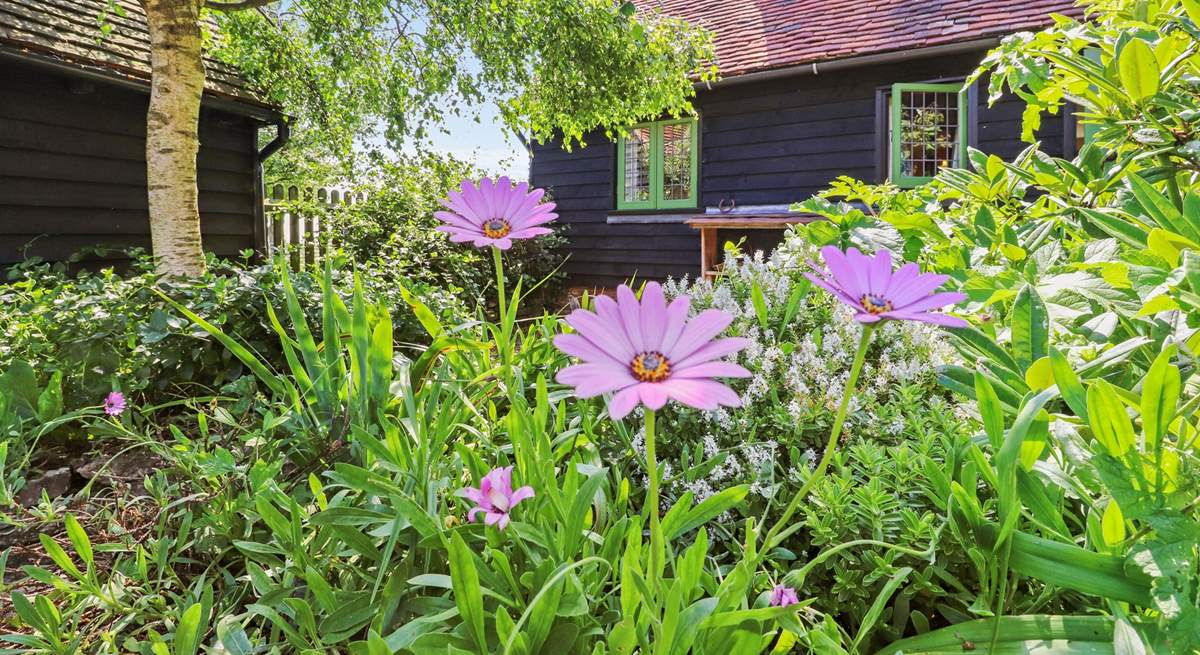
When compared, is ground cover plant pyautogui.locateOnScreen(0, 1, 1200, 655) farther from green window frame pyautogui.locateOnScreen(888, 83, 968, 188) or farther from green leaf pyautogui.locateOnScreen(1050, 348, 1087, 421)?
green window frame pyautogui.locateOnScreen(888, 83, 968, 188)

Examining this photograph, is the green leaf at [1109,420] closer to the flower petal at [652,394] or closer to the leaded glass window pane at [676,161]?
the flower petal at [652,394]

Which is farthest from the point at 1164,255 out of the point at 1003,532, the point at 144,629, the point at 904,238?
the point at 144,629

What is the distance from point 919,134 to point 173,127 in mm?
6958

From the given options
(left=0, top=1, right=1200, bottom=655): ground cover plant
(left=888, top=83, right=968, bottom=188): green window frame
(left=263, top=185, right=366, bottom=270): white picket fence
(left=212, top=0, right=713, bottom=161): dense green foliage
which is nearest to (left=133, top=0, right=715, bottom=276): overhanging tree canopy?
(left=212, top=0, right=713, bottom=161): dense green foliage

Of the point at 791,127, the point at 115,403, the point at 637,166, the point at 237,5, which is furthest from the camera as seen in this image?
the point at 637,166

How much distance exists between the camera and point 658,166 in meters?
8.90

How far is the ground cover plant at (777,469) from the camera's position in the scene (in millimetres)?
526

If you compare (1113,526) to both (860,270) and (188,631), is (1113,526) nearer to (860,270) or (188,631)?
(860,270)

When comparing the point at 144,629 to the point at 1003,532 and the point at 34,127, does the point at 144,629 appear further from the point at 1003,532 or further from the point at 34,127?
the point at 34,127

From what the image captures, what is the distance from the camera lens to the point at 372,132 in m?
6.21

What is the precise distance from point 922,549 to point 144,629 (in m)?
0.97

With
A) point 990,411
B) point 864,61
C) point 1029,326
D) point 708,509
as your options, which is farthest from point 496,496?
point 864,61

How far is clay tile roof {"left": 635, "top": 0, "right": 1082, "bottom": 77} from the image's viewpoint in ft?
21.2

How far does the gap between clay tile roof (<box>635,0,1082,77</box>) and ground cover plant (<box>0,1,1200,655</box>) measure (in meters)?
5.20
